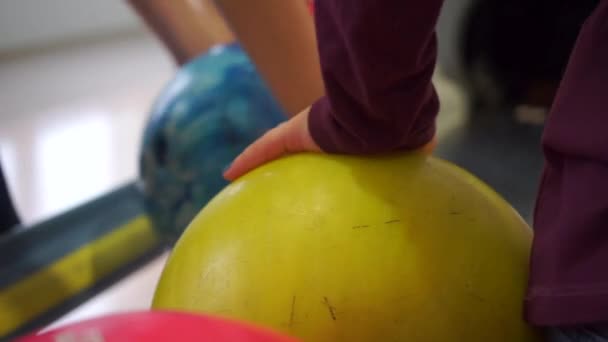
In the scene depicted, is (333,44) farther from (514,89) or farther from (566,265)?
(514,89)

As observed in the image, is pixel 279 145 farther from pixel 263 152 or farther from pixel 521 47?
pixel 521 47

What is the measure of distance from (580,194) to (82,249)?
88cm

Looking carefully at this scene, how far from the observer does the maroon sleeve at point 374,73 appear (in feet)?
1.62

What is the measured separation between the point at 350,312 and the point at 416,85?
186mm

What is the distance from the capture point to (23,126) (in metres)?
2.25

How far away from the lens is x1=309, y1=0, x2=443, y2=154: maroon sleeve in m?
0.49

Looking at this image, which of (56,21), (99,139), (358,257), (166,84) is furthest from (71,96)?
(358,257)

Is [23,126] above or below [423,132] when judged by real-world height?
below

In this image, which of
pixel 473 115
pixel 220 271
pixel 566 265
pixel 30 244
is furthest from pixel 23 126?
pixel 566 265

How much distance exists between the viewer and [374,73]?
0.52 m

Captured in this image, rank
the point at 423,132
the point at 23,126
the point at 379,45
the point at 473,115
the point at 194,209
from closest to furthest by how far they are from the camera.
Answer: the point at 379,45 → the point at 423,132 → the point at 194,209 → the point at 473,115 → the point at 23,126

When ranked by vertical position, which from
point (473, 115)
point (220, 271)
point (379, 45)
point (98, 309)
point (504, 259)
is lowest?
point (473, 115)

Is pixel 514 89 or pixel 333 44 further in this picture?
pixel 514 89

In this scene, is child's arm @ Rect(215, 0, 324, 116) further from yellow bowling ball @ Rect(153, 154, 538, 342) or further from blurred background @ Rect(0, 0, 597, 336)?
yellow bowling ball @ Rect(153, 154, 538, 342)
